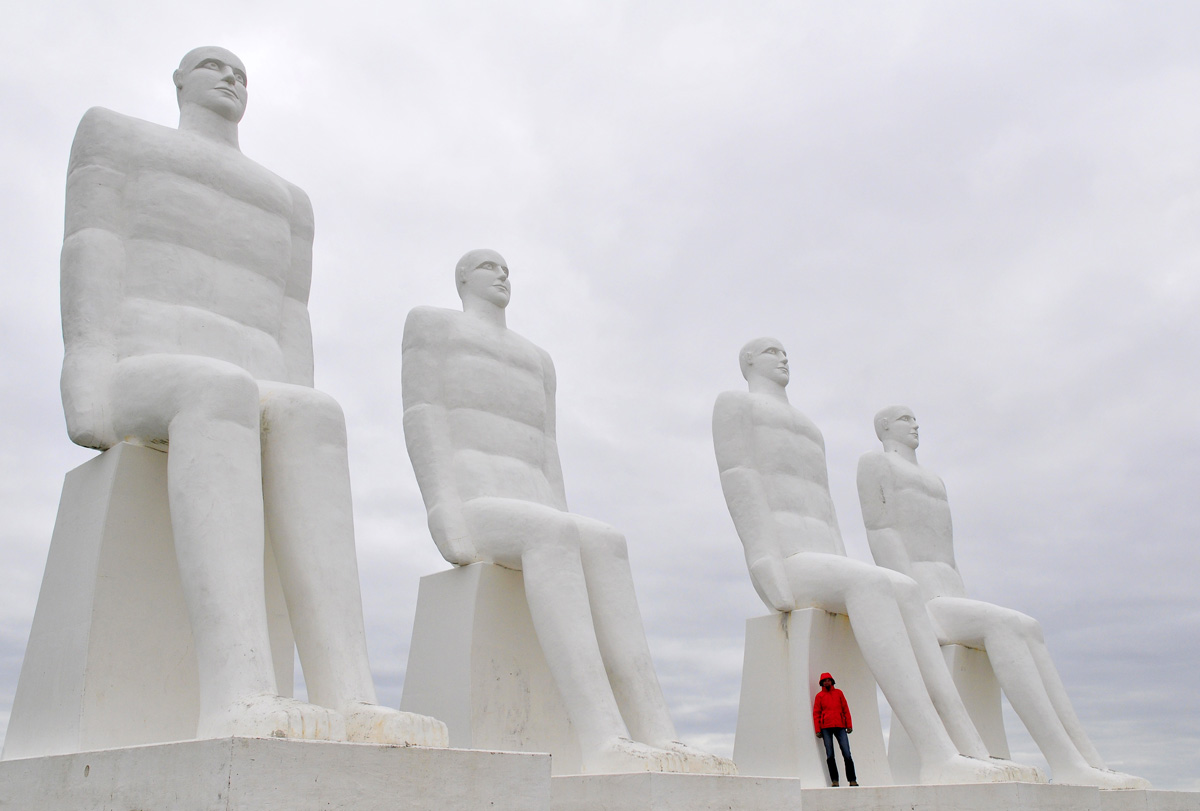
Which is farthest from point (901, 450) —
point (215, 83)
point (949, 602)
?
point (215, 83)

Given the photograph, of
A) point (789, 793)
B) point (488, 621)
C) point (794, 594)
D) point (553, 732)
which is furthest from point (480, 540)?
point (794, 594)

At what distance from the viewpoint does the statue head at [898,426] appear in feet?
36.6

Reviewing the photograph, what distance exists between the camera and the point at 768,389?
9.88 metres

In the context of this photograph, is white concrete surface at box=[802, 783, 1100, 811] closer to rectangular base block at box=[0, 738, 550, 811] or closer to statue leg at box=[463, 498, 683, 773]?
statue leg at box=[463, 498, 683, 773]

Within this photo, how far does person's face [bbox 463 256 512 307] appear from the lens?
7.91 meters

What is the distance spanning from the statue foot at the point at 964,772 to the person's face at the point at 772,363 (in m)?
3.55

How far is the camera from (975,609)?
9.94 metres

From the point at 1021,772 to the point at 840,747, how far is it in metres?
1.23

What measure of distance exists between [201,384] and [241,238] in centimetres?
127

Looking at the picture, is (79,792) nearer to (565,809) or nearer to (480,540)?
(565,809)

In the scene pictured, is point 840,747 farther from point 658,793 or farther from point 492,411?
point 492,411

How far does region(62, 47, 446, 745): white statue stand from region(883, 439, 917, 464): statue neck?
685 centimetres

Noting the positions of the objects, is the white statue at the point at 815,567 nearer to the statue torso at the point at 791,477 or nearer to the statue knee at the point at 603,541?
the statue torso at the point at 791,477

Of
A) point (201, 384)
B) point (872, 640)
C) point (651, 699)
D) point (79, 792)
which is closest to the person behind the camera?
point (79, 792)
